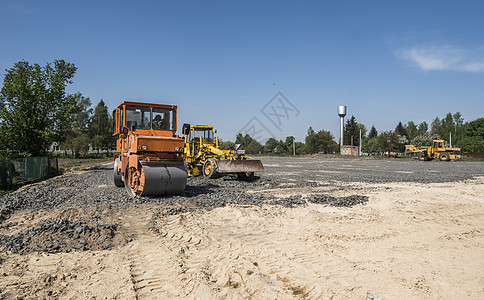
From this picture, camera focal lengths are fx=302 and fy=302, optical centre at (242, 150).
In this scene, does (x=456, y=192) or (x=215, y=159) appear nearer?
(x=456, y=192)

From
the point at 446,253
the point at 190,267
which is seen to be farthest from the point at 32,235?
the point at 446,253

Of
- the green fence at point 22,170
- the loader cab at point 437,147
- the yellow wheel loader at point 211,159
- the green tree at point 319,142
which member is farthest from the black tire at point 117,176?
the green tree at point 319,142

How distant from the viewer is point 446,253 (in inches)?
220

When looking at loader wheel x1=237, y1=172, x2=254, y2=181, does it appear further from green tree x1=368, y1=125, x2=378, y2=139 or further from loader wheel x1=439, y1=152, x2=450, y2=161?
green tree x1=368, y1=125, x2=378, y2=139

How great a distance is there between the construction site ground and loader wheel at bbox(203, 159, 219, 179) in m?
5.12

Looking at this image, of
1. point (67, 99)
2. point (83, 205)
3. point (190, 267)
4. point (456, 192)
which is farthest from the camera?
point (67, 99)

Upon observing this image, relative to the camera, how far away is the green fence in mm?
15227

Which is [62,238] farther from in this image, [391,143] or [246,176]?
[391,143]

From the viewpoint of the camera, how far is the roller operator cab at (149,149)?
31.7ft

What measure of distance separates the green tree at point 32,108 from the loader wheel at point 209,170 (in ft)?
44.4

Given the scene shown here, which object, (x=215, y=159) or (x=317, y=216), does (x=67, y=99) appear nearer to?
(x=215, y=159)

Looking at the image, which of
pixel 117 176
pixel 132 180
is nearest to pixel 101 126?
pixel 117 176

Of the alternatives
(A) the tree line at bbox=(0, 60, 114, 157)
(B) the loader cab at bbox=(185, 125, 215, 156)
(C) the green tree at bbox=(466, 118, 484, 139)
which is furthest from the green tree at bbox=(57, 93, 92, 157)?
(C) the green tree at bbox=(466, 118, 484, 139)

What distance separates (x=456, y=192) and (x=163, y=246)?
1266 centimetres
